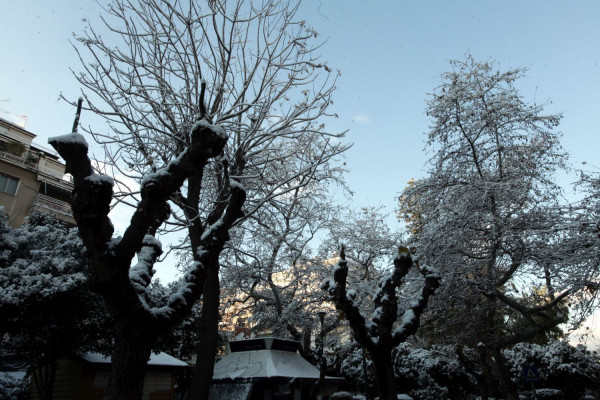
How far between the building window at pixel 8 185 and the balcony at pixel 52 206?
1257mm

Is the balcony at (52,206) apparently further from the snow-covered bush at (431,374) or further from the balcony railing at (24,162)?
the snow-covered bush at (431,374)

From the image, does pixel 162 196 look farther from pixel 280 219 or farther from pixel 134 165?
pixel 280 219

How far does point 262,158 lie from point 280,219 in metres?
3.59

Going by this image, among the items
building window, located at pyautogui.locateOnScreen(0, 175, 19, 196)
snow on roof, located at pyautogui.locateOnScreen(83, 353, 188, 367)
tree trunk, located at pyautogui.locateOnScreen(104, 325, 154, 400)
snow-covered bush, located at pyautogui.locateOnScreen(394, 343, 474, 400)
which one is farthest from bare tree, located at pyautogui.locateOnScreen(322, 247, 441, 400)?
building window, located at pyautogui.locateOnScreen(0, 175, 19, 196)

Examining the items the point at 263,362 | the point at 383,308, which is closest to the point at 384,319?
the point at 383,308

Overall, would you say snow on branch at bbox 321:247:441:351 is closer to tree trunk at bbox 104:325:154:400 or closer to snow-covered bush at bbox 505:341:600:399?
tree trunk at bbox 104:325:154:400

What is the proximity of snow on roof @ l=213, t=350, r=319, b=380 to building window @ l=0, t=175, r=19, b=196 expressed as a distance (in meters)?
18.6

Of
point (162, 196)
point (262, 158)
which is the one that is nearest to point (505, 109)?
point (262, 158)

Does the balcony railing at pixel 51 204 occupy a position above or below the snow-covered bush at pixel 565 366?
above

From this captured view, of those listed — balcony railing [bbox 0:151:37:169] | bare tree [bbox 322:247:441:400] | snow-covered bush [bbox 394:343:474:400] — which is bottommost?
snow-covered bush [bbox 394:343:474:400]

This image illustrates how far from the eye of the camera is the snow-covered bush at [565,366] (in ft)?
66.4

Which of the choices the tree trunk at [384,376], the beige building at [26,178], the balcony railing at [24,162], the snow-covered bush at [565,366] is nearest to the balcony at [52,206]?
the beige building at [26,178]

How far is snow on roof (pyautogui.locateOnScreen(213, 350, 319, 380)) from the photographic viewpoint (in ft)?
38.4

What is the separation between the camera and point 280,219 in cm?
1608
